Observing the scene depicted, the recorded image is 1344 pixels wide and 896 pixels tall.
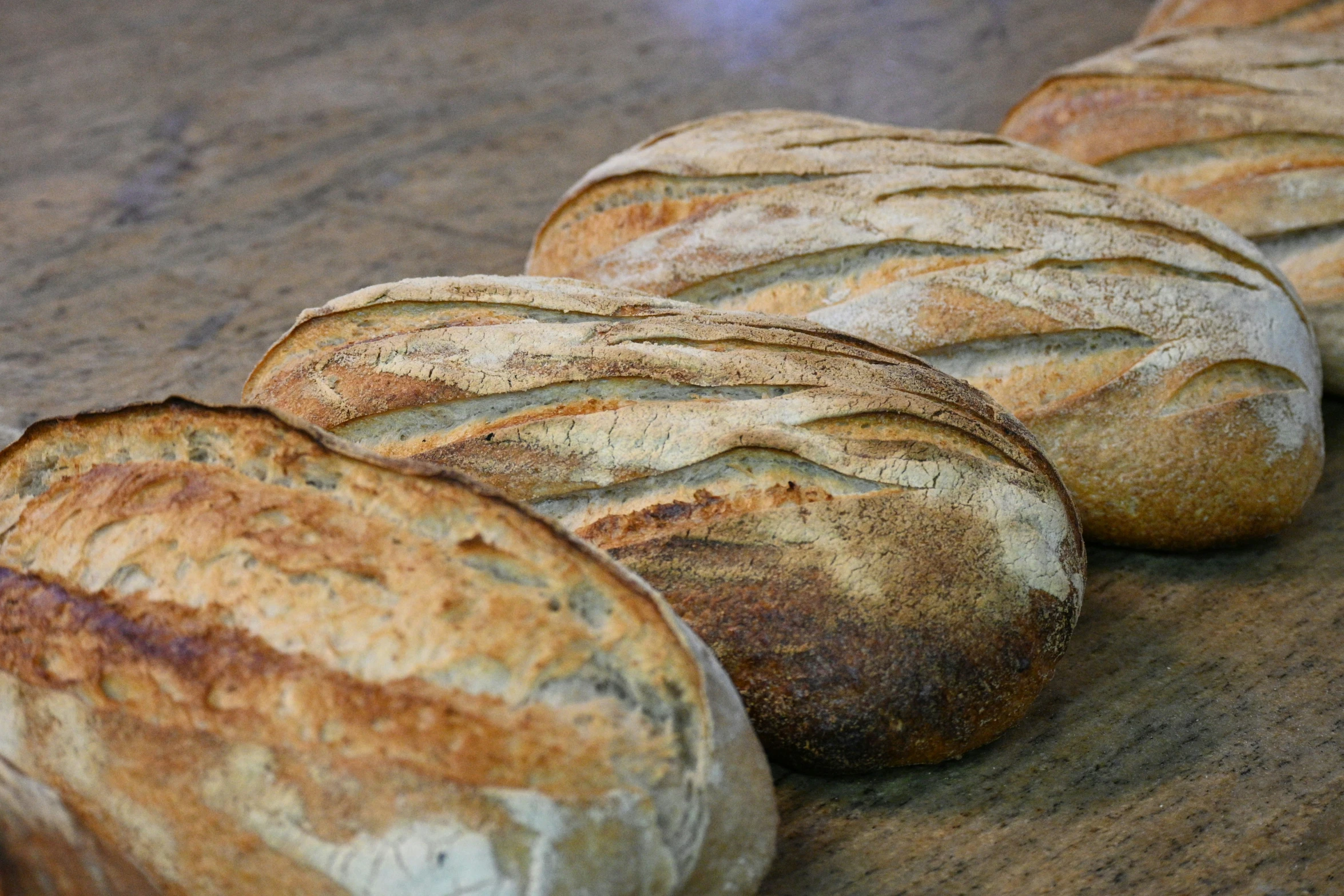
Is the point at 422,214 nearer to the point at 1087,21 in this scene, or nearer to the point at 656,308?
the point at 656,308

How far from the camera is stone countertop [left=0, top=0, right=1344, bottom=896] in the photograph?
1497 millimetres

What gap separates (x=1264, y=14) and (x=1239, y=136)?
3.46 ft

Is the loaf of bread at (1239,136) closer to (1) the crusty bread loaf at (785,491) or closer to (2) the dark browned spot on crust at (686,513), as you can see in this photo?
(1) the crusty bread loaf at (785,491)

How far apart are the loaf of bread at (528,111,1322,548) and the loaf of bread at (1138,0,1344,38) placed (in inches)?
50.7

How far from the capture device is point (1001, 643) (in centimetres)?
152

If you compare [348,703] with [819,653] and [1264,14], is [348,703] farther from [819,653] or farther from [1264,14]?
[1264,14]

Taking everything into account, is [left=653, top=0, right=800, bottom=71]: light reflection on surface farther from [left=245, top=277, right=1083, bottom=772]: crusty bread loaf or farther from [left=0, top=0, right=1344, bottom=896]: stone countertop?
[left=245, top=277, right=1083, bottom=772]: crusty bread loaf

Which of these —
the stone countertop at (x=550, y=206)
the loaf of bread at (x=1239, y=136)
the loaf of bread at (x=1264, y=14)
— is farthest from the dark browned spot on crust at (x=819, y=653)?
the loaf of bread at (x=1264, y=14)

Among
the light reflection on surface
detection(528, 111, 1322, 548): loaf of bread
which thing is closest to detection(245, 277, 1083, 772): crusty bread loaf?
detection(528, 111, 1322, 548): loaf of bread

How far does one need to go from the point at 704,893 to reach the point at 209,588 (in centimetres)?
53

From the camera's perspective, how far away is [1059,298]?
1.93m

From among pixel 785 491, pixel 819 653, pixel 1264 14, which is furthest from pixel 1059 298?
pixel 1264 14

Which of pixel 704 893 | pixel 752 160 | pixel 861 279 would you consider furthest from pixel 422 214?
pixel 704 893

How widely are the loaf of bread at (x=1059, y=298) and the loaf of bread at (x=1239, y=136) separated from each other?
1.11ft
